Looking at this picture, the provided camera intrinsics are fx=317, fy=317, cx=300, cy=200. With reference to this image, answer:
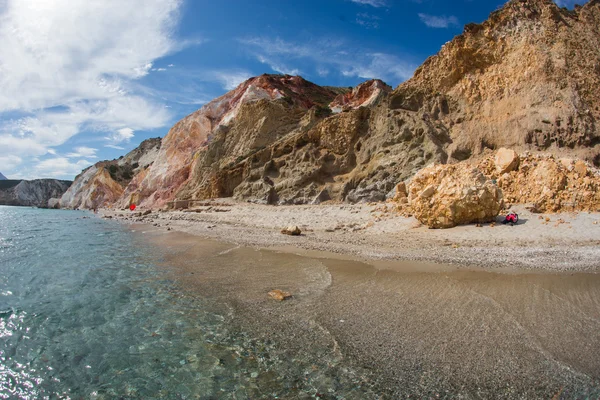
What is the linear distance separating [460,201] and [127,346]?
32.7 ft

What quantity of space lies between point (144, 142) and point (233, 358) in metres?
71.7

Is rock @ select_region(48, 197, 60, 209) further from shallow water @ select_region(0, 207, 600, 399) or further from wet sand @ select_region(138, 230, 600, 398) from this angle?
wet sand @ select_region(138, 230, 600, 398)

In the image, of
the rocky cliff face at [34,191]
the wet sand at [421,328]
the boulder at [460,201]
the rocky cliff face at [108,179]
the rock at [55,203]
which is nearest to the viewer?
the wet sand at [421,328]

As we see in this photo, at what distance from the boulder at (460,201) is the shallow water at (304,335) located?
424 cm

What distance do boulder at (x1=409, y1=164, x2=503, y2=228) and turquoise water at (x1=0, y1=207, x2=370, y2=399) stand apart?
8304 millimetres

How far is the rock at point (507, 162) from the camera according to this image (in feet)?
46.1

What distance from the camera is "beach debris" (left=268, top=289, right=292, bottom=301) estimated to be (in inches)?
206

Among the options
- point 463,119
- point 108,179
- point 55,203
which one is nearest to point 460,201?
point 463,119

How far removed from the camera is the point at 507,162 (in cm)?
1414

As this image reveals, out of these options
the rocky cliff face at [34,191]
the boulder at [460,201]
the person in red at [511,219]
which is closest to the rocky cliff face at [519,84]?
the boulder at [460,201]

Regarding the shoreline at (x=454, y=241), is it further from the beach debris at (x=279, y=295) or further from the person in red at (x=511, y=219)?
the beach debris at (x=279, y=295)

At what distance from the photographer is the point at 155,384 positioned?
122 inches

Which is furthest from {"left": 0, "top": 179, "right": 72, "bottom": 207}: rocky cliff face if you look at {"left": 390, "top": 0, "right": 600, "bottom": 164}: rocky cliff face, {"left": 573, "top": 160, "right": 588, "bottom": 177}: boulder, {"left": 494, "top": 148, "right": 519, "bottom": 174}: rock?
{"left": 573, "top": 160, "right": 588, "bottom": 177}: boulder

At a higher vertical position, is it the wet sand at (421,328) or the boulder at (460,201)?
the boulder at (460,201)
